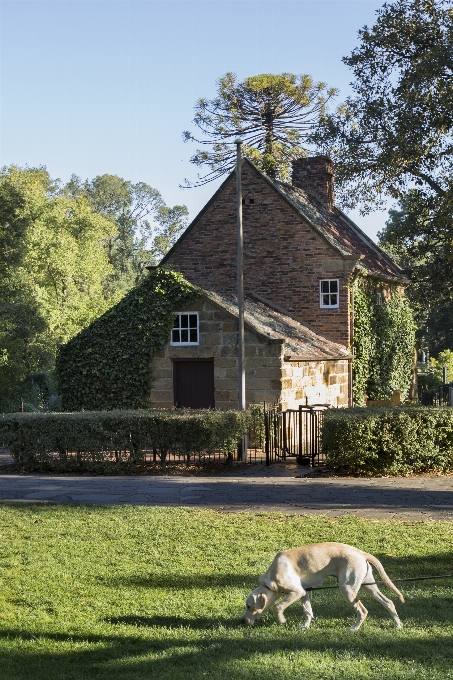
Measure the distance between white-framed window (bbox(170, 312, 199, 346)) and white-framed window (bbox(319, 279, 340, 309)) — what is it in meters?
6.55

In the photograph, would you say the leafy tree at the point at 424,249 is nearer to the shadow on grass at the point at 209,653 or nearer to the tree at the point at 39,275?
the tree at the point at 39,275

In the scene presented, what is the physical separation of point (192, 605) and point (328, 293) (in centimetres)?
2206

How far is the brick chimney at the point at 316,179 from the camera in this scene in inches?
1353

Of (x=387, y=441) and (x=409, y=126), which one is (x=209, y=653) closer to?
(x=387, y=441)

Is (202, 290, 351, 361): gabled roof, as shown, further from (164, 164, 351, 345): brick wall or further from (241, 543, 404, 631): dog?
(241, 543, 404, 631): dog

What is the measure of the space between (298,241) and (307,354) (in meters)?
6.13

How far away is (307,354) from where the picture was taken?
24.5 metres

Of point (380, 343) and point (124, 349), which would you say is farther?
point (380, 343)

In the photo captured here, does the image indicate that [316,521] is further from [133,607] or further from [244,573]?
[133,607]

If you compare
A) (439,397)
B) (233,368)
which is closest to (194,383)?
(233,368)

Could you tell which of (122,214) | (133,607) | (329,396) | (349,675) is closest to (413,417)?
(329,396)

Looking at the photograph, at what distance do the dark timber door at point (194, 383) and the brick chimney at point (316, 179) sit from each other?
12.8m

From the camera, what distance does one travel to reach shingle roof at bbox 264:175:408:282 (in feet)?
96.6

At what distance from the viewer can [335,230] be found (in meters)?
32.4
